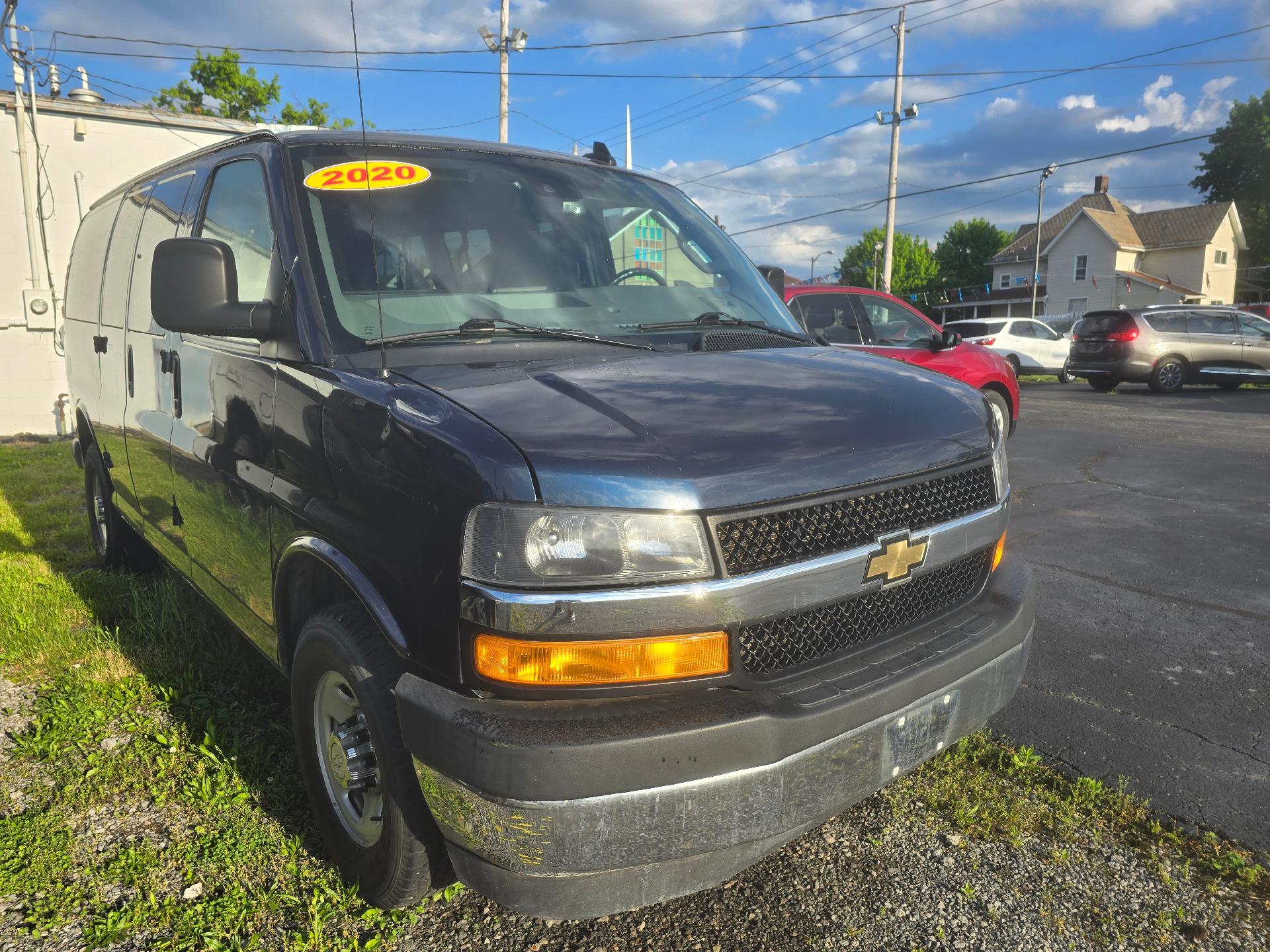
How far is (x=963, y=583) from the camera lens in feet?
8.41

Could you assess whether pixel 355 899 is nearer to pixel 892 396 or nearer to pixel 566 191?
pixel 892 396

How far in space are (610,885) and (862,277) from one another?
10227 centimetres

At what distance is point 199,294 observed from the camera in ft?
8.33

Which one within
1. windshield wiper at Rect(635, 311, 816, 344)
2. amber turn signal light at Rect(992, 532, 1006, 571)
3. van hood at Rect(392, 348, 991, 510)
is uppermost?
windshield wiper at Rect(635, 311, 816, 344)

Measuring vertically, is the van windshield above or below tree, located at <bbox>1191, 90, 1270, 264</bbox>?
below

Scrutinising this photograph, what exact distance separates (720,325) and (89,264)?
3.82 m

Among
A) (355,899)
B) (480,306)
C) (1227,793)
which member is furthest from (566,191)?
(1227,793)

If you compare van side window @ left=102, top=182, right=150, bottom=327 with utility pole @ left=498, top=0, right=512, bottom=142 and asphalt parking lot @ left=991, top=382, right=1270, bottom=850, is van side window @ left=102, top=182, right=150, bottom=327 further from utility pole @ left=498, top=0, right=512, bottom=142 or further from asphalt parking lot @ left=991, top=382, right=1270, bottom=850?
utility pole @ left=498, top=0, right=512, bottom=142

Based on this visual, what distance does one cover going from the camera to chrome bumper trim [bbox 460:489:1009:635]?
1758 mm

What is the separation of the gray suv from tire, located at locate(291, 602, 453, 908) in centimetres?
1888

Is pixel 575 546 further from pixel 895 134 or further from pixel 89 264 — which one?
pixel 895 134

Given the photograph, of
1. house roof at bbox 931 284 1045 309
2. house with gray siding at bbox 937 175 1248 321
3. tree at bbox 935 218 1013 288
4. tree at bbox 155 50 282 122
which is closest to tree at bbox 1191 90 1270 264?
house with gray siding at bbox 937 175 1248 321

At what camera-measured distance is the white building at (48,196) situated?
13500 millimetres

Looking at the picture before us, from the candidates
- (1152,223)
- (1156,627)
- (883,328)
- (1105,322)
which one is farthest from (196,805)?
(1152,223)
